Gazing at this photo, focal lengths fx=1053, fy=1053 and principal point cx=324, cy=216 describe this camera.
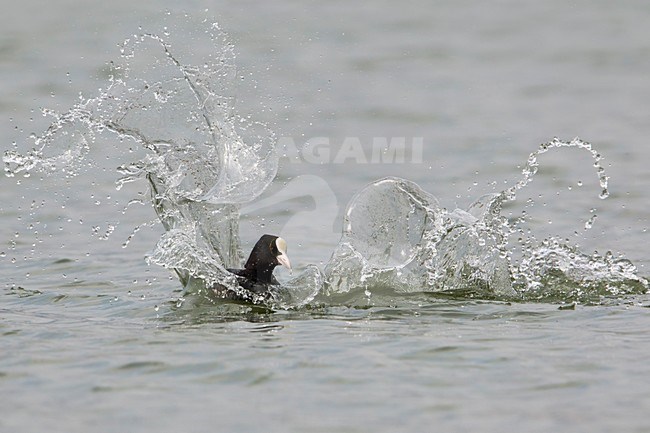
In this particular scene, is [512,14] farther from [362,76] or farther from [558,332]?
[558,332]

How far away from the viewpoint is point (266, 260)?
22.6 feet

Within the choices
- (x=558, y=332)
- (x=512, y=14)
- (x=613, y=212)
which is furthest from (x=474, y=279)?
(x=512, y=14)

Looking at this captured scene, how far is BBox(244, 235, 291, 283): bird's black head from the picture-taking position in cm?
686

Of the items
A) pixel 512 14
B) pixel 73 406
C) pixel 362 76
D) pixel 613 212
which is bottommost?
pixel 73 406

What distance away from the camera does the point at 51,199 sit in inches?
362

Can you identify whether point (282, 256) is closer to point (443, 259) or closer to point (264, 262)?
point (264, 262)

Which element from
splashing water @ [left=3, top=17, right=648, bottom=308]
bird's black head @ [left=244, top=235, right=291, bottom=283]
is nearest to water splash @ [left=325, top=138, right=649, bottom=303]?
splashing water @ [left=3, top=17, right=648, bottom=308]

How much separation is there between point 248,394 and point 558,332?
182 cm

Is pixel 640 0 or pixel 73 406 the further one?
pixel 640 0

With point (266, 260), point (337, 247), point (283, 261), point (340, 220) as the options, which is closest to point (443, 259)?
point (337, 247)

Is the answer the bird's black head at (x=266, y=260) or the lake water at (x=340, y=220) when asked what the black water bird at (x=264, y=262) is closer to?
the bird's black head at (x=266, y=260)

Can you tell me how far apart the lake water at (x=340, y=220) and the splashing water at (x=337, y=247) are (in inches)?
7.5

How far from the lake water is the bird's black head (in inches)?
20.0

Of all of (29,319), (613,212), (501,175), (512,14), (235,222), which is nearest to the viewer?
(29,319)
